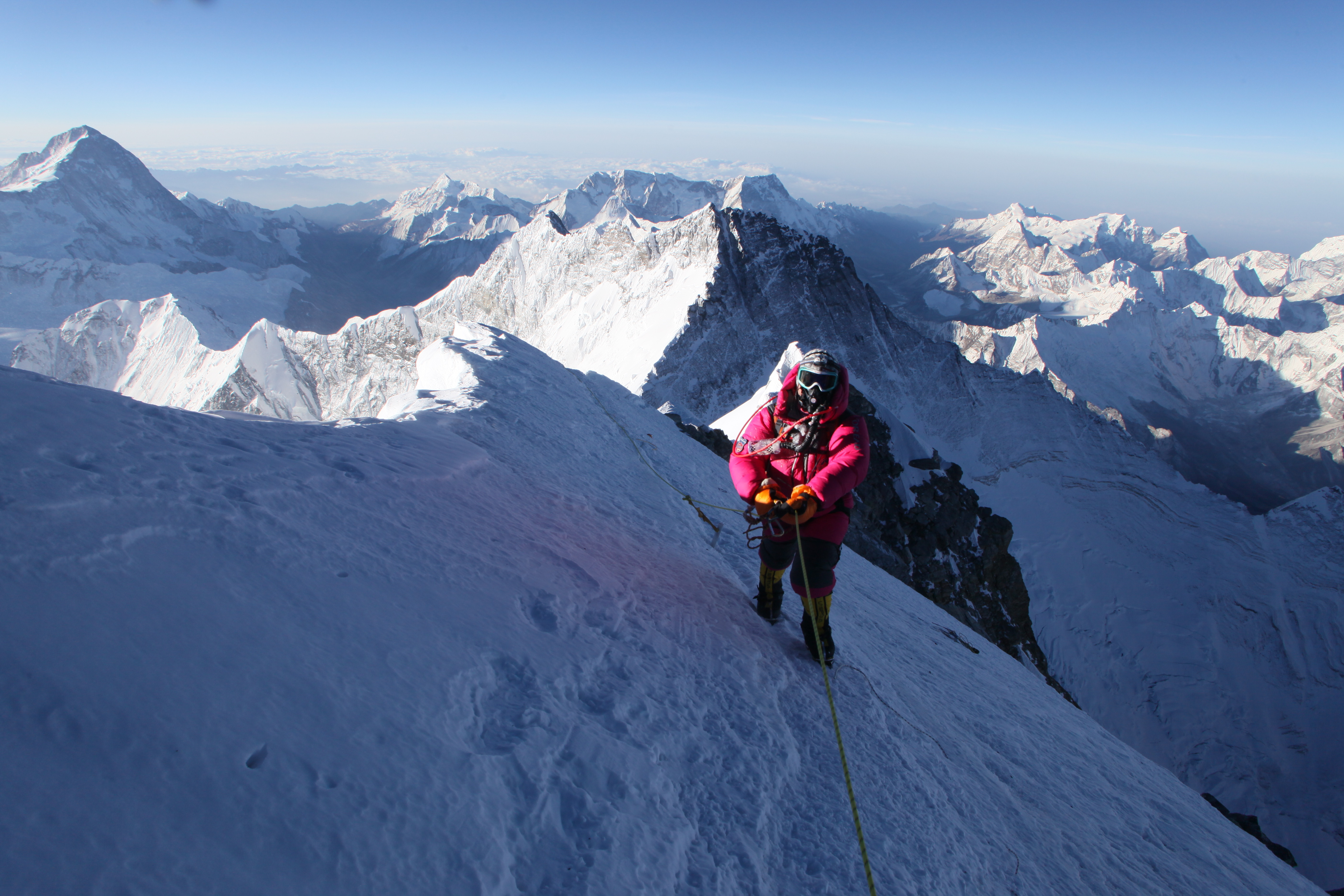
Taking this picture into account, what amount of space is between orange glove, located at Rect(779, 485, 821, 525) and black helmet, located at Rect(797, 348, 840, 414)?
74 cm

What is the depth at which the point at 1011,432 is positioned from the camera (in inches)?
2127

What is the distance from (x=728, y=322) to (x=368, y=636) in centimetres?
4803

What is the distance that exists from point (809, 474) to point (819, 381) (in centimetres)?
82

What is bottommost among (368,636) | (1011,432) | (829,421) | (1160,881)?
(1011,432)

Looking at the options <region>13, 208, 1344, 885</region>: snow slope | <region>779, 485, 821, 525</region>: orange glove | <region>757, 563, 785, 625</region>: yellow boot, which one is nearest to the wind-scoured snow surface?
<region>757, 563, 785, 625</region>: yellow boot

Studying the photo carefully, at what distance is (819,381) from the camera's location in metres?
4.88

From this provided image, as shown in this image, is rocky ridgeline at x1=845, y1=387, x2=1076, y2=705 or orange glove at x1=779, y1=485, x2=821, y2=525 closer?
orange glove at x1=779, y1=485, x2=821, y2=525

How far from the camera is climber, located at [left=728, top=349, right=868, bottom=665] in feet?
15.6

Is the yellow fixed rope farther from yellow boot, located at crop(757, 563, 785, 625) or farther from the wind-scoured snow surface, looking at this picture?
yellow boot, located at crop(757, 563, 785, 625)

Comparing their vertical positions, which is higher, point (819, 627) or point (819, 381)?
point (819, 381)

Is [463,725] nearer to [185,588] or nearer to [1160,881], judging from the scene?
[185,588]

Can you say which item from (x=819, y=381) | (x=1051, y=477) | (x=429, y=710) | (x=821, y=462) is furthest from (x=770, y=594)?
(x=1051, y=477)

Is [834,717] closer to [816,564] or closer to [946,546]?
[816,564]

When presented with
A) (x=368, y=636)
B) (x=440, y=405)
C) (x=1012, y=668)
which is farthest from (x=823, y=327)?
(x=368, y=636)
